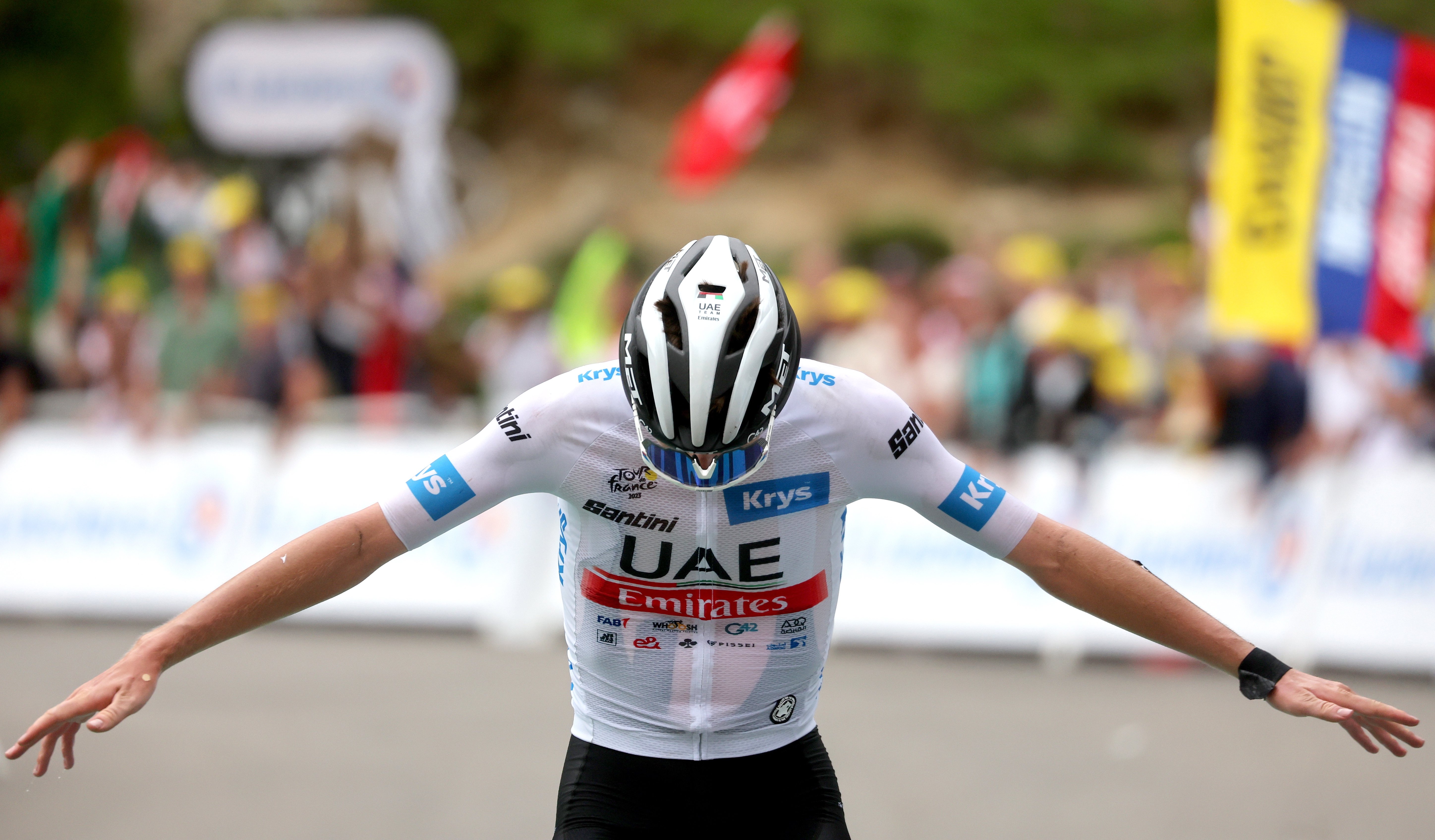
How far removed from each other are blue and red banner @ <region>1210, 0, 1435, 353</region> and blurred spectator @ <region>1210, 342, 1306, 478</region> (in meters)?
0.35

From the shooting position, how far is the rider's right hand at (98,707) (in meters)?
2.84

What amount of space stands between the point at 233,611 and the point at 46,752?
1.42 ft

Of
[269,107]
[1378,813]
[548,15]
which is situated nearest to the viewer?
[1378,813]

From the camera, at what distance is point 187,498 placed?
11281 millimetres

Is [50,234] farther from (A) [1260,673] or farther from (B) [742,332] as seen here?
(A) [1260,673]

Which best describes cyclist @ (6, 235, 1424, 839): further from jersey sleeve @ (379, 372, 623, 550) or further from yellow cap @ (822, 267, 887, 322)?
yellow cap @ (822, 267, 887, 322)

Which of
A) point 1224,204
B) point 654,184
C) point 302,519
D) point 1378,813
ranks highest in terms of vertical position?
point 1224,204

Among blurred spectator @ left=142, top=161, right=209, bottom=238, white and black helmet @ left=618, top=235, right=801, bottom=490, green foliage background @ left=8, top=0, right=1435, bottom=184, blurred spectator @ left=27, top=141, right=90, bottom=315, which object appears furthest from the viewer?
green foliage background @ left=8, top=0, right=1435, bottom=184

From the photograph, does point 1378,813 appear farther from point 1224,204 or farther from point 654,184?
point 654,184

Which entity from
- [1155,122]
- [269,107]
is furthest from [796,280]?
[1155,122]

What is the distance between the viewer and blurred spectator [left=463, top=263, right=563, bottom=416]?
13.5m

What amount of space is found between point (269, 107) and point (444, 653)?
1891 centimetres

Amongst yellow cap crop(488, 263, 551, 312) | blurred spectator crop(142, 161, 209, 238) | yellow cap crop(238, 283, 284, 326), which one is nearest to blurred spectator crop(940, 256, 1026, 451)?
yellow cap crop(488, 263, 551, 312)

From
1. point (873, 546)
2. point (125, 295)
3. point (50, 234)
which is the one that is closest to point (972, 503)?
point (873, 546)
